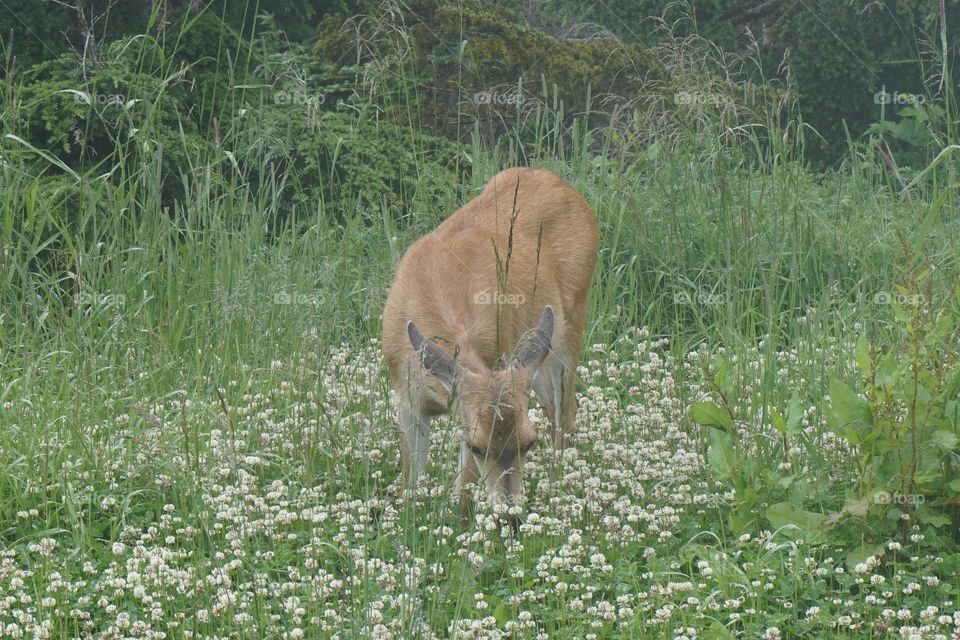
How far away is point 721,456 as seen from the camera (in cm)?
461

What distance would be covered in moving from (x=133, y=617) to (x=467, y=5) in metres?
9.15

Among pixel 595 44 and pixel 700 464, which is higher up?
pixel 595 44

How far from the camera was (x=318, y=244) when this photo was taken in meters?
7.66

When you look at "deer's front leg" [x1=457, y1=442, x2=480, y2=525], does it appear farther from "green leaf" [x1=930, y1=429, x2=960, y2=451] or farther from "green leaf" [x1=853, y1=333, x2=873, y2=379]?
"green leaf" [x1=930, y1=429, x2=960, y2=451]

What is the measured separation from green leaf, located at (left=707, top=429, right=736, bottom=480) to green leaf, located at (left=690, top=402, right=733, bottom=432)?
0.13ft

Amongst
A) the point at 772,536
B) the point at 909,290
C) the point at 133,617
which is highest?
the point at 909,290

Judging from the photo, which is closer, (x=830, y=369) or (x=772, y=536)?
(x=772, y=536)

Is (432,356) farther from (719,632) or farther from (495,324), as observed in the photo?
(719,632)

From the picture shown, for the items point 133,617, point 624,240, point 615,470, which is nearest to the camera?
point 133,617

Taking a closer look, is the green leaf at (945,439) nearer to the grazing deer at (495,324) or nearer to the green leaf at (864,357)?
the green leaf at (864,357)

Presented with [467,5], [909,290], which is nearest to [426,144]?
Result: [467,5]

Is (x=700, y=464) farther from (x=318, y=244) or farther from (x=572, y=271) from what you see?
(x=318, y=244)

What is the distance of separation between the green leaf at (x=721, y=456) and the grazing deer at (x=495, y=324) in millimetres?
757

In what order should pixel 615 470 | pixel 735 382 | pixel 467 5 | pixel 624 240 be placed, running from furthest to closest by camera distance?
pixel 467 5 < pixel 624 240 < pixel 735 382 < pixel 615 470
